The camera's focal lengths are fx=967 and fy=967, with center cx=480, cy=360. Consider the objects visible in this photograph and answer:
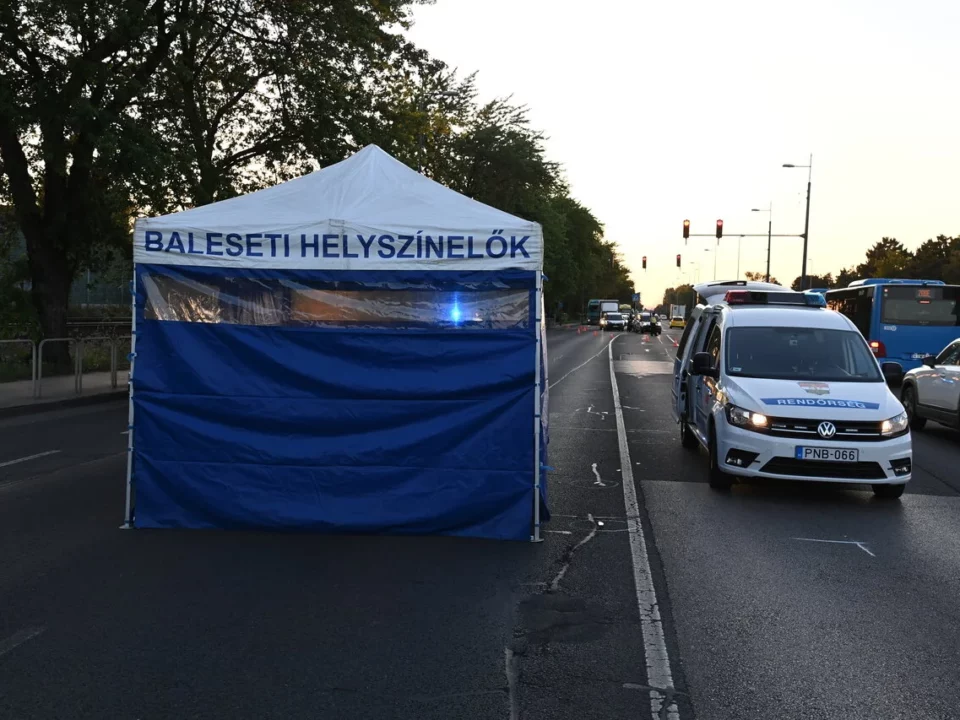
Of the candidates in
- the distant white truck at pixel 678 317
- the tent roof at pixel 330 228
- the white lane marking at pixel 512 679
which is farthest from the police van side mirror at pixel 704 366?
the distant white truck at pixel 678 317

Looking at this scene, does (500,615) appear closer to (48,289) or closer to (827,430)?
(827,430)

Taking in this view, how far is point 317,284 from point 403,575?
7.86 feet

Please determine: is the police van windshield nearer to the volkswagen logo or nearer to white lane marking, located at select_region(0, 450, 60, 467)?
the volkswagen logo

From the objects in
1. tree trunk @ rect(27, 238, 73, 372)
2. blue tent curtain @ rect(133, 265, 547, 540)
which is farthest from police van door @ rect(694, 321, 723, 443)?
tree trunk @ rect(27, 238, 73, 372)

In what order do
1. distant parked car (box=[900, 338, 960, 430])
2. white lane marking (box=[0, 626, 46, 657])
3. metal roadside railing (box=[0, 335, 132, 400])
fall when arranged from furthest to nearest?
metal roadside railing (box=[0, 335, 132, 400])
distant parked car (box=[900, 338, 960, 430])
white lane marking (box=[0, 626, 46, 657])

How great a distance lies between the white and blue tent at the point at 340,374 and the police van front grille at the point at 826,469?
2615 mm

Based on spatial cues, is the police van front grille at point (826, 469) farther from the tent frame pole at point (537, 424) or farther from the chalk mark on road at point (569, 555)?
the tent frame pole at point (537, 424)

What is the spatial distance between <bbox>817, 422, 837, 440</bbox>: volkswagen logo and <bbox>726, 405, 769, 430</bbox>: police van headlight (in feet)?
1.54

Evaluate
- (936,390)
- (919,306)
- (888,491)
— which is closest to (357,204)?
(888,491)

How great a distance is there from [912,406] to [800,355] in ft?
22.5

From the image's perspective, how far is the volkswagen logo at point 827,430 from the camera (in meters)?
8.73

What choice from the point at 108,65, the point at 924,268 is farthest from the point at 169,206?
the point at 924,268

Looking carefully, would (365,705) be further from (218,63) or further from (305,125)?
(218,63)

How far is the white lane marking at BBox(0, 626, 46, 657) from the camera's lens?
476cm
